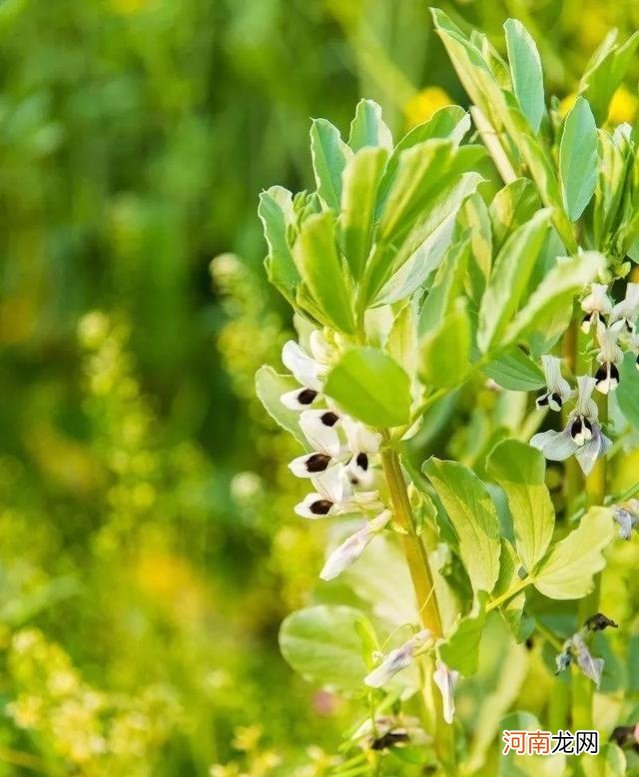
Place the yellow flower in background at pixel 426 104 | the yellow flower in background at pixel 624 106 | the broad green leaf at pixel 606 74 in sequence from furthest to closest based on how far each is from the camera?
the yellow flower in background at pixel 426 104
the yellow flower in background at pixel 624 106
the broad green leaf at pixel 606 74

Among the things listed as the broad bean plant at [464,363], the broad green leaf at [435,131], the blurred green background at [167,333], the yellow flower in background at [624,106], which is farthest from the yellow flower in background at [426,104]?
the broad green leaf at [435,131]

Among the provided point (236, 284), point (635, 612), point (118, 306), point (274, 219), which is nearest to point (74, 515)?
point (118, 306)

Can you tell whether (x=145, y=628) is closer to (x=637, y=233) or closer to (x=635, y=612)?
(x=635, y=612)

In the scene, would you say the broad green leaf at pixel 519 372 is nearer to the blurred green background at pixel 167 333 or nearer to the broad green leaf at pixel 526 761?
the broad green leaf at pixel 526 761

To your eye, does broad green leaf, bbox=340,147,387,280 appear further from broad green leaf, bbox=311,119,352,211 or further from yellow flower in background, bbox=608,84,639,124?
yellow flower in background, bbox=608,84,639,124

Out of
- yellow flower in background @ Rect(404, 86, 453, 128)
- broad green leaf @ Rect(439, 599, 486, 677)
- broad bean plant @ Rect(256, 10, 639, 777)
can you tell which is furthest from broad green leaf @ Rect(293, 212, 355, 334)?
yellow flower in background @ Rect(404, 86, 453, 128)
